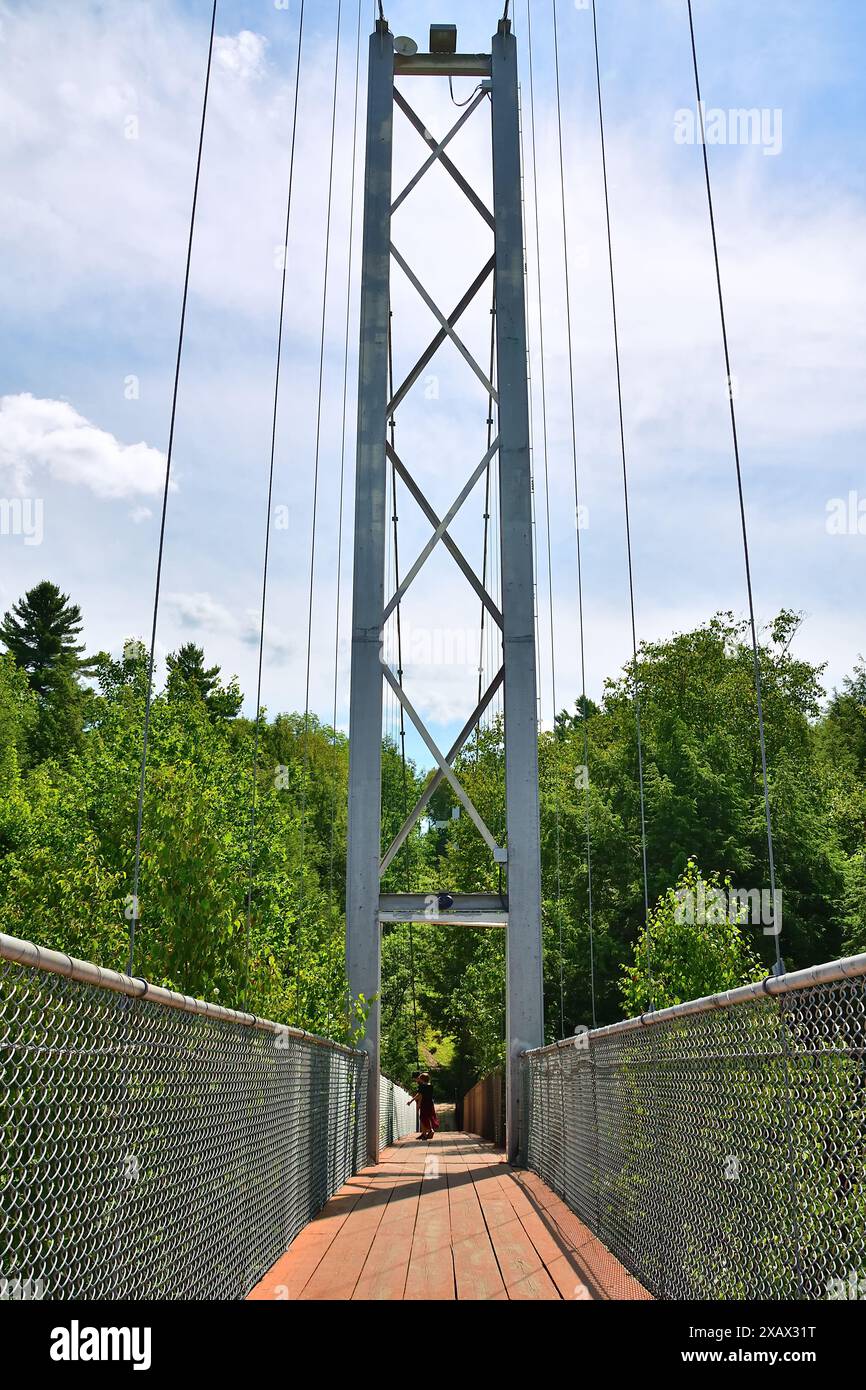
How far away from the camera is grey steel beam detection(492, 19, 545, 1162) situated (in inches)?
377

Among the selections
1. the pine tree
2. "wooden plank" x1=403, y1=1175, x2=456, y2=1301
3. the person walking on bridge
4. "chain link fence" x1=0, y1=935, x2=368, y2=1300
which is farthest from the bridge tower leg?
the pine tree

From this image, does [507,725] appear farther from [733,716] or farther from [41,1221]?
[733,716]

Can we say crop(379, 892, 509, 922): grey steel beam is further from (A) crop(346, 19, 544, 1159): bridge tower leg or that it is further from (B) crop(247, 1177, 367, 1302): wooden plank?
(B) crop(247, 1177, 367, 1302): wooden plank

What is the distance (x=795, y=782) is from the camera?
27.2 m

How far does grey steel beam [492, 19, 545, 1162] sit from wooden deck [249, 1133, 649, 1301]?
263 cm

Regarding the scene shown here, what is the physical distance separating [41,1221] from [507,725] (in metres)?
8.19

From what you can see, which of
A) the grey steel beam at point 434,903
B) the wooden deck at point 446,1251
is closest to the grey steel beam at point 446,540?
the grey steel beam at point 434,903

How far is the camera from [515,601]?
1021cm

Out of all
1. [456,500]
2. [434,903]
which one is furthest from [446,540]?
[434,903]

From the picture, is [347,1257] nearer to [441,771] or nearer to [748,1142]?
[748,1142]

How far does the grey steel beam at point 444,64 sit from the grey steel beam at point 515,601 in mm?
247

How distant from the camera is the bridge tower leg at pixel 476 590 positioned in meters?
9.66

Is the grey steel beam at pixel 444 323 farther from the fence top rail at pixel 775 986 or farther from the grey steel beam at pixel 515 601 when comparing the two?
the fence top rail at pixel 775 986
